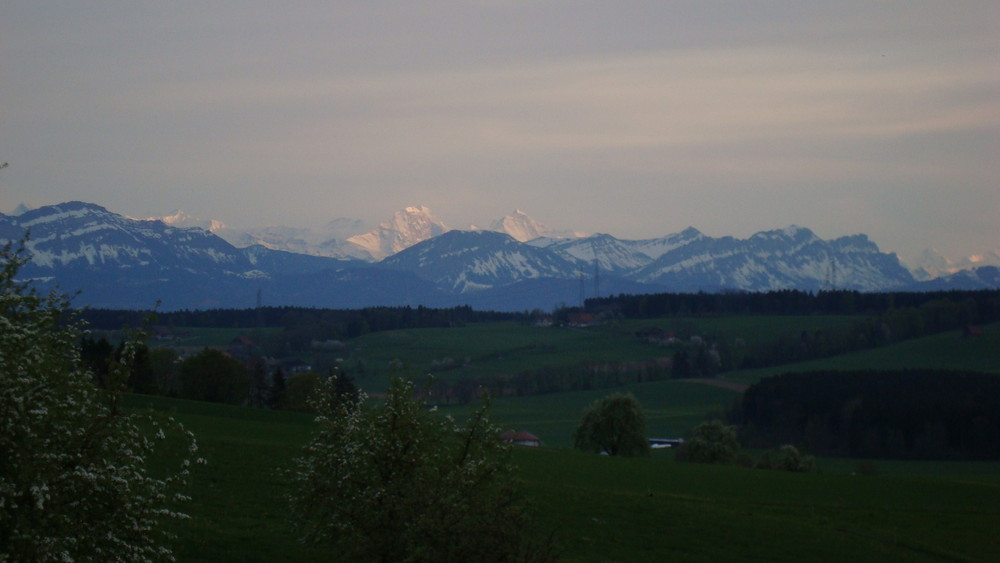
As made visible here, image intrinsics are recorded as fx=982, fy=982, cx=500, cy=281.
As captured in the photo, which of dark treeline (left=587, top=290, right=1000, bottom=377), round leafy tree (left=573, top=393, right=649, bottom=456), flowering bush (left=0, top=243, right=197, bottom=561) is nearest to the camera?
flowering bush (left=0, top=243, right=197, bottom=561)

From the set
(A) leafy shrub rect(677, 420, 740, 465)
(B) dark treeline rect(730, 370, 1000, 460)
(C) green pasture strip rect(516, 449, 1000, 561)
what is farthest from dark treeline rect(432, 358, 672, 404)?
(C) green pasture strip rect(516, 449, 1000, 561)

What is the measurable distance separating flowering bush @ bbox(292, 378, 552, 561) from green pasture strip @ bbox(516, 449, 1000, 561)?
1011 centimetres

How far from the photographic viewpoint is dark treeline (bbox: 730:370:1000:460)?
9544cm

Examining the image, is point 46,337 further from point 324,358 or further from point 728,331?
point 728,331

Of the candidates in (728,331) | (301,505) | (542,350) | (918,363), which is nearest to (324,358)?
(542,350)

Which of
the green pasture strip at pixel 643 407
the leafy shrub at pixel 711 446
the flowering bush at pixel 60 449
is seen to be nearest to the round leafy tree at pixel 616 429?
the leafy shrub at pixel 711 446

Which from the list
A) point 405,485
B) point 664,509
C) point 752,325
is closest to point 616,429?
point 664,509

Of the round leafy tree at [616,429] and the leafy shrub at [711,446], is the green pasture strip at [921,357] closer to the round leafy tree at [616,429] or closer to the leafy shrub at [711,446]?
the leafy shrub at [711,446]

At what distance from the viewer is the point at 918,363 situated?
13800 centimetres

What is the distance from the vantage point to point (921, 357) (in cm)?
14350

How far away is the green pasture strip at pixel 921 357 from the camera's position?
137 m

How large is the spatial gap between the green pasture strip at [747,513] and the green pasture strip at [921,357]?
8958 cm

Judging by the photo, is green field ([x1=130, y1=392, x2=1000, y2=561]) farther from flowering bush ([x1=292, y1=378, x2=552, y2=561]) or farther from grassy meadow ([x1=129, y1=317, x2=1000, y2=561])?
flowering bush ([x1=292, y1=378, x2=552, y2=561])

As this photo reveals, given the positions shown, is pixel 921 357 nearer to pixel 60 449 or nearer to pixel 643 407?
pixel 643 407
